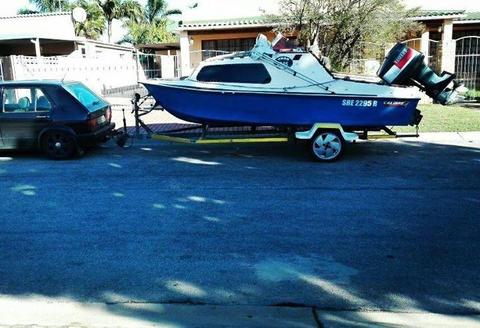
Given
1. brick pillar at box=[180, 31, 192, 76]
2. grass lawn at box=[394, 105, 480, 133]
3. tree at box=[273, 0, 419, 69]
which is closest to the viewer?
grass lawn at box=[394, 105, 480, 133]

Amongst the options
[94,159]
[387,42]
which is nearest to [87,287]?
[94,159]

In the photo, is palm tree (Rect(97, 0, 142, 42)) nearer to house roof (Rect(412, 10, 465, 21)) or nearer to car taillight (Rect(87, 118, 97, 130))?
house roof (Rect(412, 10, 465, 21))

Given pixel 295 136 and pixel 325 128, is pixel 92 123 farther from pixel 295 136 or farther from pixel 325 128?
pixel 325 128

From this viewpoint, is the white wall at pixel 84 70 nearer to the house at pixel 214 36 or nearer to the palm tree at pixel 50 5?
the house at pixel 214 36

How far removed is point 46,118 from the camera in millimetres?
9289

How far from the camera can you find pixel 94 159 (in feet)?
31.5

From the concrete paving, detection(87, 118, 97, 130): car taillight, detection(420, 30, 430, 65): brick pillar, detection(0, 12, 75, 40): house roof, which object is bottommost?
the concrete paving

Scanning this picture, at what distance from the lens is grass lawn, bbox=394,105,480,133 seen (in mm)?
12125

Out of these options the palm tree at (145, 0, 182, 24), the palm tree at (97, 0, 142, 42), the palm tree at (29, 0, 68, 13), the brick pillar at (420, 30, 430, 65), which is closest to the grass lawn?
the brick pillar at (420, 30, 430, 65)

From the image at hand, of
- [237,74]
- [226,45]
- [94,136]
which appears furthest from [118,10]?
[237,74]

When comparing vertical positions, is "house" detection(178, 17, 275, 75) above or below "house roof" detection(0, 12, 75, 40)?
below

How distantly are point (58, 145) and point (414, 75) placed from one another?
6858 mm

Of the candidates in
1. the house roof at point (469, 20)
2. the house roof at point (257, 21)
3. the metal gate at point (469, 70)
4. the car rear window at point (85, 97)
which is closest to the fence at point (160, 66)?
the house roof at point (257, 21)

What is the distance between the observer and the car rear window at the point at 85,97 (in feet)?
31.2
